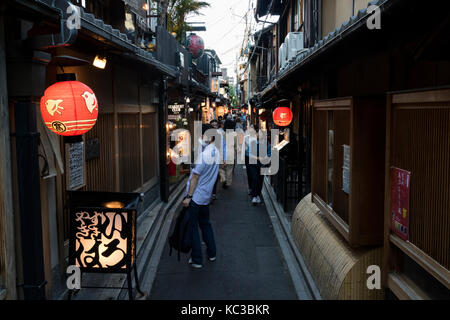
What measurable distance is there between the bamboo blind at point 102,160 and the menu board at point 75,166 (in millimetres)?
462

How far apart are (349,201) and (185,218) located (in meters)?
3.28

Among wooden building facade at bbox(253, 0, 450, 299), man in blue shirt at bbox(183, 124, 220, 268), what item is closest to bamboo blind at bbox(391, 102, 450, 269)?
wooden building facade at bbox(253, 0, 450, 299)

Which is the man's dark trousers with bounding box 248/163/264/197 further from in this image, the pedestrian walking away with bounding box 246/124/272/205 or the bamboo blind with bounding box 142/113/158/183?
the bamboo blind with bounding box 142/113/158/183

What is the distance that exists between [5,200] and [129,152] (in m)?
6.19

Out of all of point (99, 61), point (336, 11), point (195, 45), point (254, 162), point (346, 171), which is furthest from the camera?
point (195, 45)

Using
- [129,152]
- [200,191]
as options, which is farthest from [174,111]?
[200,191]

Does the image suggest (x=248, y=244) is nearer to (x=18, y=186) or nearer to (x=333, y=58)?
(x=333, y=58)

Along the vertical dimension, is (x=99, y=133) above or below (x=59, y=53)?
below

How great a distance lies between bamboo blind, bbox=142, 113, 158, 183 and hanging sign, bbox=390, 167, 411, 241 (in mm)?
9217

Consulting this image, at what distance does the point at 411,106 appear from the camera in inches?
162

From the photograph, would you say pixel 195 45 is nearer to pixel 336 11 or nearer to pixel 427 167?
pixel 336 11

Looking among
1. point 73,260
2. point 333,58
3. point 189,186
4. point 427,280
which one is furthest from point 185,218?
point 427,280

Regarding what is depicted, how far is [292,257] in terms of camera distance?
27.1 ft

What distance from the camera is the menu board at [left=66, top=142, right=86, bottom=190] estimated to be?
6836mm
